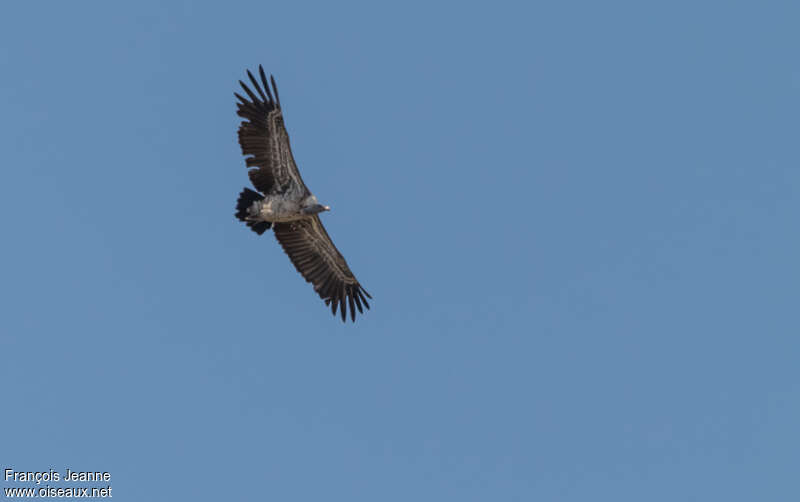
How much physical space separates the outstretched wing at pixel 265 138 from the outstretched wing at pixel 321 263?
1.96 m

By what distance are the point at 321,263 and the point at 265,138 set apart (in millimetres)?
4767

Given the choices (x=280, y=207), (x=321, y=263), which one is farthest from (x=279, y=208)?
(x=321, y=263)

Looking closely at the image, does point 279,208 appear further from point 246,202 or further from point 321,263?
point 321,263

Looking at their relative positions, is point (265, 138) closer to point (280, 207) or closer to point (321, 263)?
point (280, 207)

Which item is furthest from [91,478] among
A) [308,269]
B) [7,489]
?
[308,269]

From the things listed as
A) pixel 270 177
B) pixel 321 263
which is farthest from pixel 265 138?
pixel 321 263

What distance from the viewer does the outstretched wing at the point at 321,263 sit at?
3262 centimetres

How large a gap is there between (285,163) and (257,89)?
2249 millimetres

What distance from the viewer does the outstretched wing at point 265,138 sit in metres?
30.5

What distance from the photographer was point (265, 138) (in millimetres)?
30609

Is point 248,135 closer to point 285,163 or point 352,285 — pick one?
point 285,163

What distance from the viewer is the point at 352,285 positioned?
111 ft

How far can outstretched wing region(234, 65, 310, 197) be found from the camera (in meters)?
30.5

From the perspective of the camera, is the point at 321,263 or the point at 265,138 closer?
the point at 265,138
